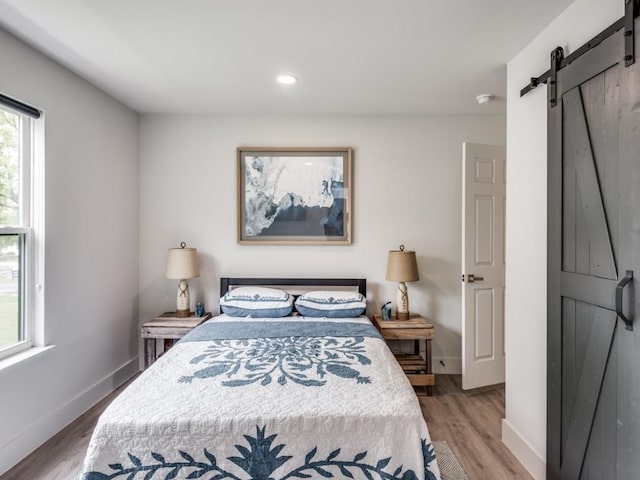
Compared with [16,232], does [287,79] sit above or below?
above

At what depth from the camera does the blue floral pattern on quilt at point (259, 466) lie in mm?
1429

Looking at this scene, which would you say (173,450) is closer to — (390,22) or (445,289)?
(390,22)

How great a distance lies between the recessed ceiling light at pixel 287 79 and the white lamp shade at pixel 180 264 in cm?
165

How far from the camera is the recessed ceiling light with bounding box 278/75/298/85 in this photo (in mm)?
2514

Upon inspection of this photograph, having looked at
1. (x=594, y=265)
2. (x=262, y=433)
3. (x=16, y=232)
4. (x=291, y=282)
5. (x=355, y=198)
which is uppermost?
(x=355, y=198)

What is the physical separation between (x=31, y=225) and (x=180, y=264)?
3.60 ft

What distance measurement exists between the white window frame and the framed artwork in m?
1.51

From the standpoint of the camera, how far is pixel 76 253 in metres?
2.57

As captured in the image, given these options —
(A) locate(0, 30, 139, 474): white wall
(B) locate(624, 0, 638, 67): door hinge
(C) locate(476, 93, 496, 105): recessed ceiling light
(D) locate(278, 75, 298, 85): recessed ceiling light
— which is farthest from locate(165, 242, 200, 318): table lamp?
(B) locate(624, 0, 638, 67): door hinge

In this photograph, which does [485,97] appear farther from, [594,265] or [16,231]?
[16,231]

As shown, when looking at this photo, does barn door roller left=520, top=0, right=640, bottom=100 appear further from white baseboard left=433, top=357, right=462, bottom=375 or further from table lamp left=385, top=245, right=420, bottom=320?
white baseboard left=433, top=357, right=462, bottom=375

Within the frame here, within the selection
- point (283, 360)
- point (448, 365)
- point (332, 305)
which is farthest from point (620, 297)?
A: point (448, 365)

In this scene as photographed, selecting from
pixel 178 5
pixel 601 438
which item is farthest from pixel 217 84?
pixel 601 438

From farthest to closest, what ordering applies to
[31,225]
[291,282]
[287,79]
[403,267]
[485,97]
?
[291,282], [403,267], [485,97], [287,79], [31,225]
